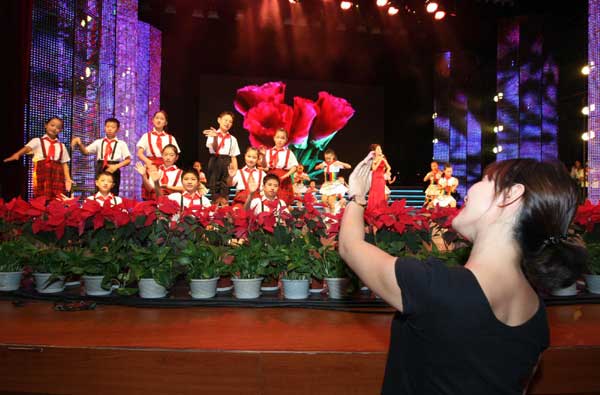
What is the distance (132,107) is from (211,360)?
901cm

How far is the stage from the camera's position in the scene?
1.39 metres

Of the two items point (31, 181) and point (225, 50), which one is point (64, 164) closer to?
point (31, 181)

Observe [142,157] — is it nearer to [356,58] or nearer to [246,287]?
[246,287]

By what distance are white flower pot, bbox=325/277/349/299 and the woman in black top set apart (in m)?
1.17

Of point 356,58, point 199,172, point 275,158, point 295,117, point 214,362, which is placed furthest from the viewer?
point 295,117


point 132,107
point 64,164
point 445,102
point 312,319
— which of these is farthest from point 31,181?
point 445,102

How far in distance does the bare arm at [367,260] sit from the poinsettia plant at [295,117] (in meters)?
11.8

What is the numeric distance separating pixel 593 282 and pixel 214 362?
1.90m

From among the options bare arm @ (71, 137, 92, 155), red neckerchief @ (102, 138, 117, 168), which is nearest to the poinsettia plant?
red neckerchief @ (102, 138, 117, 168)

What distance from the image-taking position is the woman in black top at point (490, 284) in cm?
82

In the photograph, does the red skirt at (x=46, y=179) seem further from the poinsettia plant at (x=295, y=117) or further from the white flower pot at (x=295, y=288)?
the poinsettia plant at (x=295, y=117)

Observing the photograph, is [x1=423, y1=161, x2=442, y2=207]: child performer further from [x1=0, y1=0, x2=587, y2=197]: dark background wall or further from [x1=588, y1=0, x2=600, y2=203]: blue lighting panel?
[x1=588, y1=0, x2=600, y2=203]: blue lighting panel

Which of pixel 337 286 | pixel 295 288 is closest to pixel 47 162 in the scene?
pixel 295 288

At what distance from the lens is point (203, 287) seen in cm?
210
